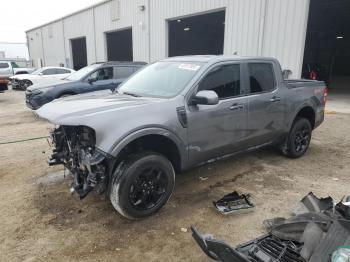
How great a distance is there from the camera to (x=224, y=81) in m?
4.13

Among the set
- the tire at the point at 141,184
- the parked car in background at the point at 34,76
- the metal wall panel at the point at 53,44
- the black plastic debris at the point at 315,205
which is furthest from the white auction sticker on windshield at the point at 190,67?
the metal wall panel at the point at 53,44

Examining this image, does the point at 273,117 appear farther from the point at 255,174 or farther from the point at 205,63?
the point at 205,63

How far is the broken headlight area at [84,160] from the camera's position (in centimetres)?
308

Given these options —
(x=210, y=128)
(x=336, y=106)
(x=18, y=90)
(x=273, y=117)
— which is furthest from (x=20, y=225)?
(x=18, y=90)

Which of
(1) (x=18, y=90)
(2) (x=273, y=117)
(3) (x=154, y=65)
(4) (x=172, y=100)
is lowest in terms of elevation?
(1) (x=18, y=90)

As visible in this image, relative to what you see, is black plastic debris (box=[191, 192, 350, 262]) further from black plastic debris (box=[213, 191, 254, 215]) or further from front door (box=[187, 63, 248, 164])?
front door (box=[187, 63, 248, 164])

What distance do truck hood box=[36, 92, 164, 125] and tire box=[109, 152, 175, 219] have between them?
0.57 metres

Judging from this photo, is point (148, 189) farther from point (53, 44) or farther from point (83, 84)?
point (53, 44)

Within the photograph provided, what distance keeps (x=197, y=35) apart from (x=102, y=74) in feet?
64.0

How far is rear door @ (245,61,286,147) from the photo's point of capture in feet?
14.6

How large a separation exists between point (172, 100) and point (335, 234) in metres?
2.11

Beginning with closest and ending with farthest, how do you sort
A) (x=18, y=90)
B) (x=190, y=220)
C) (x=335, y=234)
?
(x=335, y=234) → (x=190, y=220) → (x=18, y=90)

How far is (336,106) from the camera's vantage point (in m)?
11.8

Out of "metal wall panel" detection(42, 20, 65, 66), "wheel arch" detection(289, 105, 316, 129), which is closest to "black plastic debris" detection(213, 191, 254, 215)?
"wheel arch" detection(289, 105, 316, 129)
